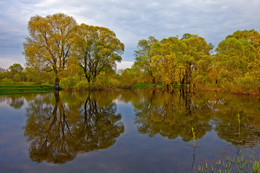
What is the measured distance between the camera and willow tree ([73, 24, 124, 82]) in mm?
49719

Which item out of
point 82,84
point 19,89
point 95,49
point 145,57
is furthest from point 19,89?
point 145,57

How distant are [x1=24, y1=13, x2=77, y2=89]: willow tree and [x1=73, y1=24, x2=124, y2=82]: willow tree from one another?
4.22 meters

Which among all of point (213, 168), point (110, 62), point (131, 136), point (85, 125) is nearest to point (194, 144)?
point (213, 168)

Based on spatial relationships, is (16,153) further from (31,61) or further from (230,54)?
(230,54)

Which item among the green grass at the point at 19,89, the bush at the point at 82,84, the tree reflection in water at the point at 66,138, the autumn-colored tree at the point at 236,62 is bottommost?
the tree reflection in water at the point at 66,138

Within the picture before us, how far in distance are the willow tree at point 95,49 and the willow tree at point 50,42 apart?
422 cm

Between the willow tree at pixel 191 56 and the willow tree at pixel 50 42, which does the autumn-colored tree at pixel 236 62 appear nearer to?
the willow tree at pixel 191 56

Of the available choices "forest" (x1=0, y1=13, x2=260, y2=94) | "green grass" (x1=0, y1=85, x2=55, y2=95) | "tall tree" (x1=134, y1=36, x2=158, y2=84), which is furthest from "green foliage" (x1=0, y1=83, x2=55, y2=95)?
"tall tree" (x1=134, y1=36, x2=158, y2=84)

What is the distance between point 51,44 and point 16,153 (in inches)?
1656

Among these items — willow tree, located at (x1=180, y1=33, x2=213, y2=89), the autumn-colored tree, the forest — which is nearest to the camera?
the autumn-colored tree

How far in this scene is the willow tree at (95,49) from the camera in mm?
49719

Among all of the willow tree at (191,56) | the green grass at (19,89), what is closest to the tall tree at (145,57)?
the willow tree at (191,56)

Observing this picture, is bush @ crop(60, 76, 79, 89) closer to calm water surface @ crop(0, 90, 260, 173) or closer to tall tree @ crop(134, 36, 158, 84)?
tall tree @ crop(134, 36, 158, 84)

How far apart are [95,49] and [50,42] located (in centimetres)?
1402
